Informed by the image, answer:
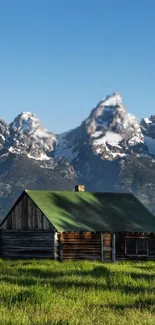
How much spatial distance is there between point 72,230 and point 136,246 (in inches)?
282

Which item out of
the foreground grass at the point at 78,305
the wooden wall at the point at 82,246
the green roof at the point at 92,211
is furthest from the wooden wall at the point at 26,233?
the foreground grass at the point at 78,305

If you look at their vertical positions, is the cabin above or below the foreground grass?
above

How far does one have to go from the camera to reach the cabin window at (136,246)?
179 feet

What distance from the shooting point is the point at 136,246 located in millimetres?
54562

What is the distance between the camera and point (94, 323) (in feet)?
33.0

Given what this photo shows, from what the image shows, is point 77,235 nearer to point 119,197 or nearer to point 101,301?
point 119,197

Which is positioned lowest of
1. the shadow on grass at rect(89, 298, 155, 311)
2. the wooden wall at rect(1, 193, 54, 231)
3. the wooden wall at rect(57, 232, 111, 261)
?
the shadow on grass at rect(89, 298, 155, 311)

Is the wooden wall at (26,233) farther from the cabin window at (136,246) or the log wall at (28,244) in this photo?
the cabin window at (136,246)

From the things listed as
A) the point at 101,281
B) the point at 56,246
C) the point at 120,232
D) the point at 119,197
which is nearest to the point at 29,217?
the point at 56,246

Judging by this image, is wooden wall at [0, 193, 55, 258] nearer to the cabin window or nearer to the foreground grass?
the cabin window

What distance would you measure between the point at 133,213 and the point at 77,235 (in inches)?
326

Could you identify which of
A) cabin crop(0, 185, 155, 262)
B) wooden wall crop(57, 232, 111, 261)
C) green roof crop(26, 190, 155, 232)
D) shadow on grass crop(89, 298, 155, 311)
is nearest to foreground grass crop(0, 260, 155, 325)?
shadow on grass crop(89, 298, 155, 311)

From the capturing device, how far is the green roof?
170 feet

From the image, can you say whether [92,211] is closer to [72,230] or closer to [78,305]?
[72,230]
